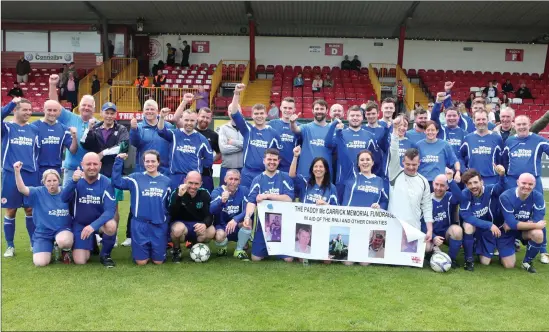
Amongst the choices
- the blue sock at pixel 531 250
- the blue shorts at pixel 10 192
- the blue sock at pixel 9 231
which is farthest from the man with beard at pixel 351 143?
the blue sock at pixel 9 231

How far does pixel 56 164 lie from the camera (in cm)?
633

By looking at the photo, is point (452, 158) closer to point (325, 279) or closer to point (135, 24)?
point (325, 279)

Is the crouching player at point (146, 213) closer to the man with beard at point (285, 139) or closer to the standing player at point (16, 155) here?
the standing player at point (16, 155)


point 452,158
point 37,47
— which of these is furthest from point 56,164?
point 37,47

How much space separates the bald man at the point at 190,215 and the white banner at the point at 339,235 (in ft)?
2.12

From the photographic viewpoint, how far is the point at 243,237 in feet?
19.6

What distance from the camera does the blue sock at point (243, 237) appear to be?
592 centimetres

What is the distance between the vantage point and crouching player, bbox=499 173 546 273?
5672 mm

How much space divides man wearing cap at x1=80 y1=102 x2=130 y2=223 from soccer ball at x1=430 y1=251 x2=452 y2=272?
3.76 m

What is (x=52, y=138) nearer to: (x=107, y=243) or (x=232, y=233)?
(x=107, y=243)

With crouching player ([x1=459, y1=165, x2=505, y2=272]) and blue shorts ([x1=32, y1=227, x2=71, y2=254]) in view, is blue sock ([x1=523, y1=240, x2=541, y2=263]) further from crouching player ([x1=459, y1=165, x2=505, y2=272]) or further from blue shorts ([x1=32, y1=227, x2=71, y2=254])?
blue shorts ([x1=32, y1=227, x2=71, y2=254])

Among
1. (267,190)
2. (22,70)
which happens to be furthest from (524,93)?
(22,70)

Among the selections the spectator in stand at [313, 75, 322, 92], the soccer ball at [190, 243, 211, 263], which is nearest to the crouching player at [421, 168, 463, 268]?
the soccer ball at [190, 243, 211, 263]

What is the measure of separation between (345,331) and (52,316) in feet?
7.70
